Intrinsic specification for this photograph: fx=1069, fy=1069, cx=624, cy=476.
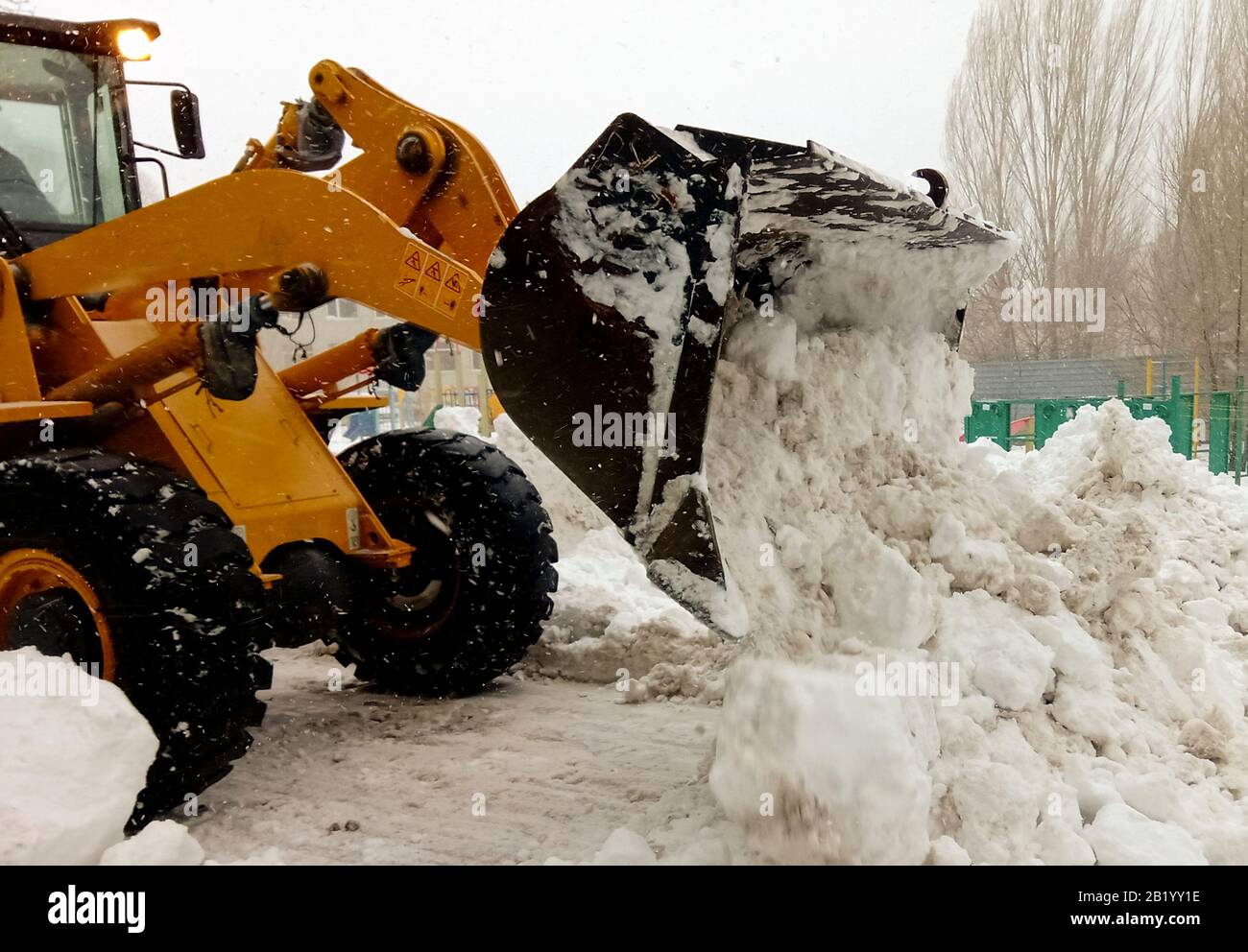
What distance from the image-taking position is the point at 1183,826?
251 centimetres

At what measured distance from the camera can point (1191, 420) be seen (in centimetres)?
1209

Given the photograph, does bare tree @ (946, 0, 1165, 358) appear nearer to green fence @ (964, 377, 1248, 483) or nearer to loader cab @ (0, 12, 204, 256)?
green fence @ (964, 377, 1248, 483)

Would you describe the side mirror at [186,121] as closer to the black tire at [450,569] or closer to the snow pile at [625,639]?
the black tire at [450,569]

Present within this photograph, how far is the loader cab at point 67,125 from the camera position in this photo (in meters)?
3.99

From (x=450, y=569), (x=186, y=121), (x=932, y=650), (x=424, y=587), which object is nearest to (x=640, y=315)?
(x=932, y=650)

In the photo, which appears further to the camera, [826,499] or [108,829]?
[826,499]

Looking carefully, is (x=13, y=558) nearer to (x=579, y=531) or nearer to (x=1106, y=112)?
(x=579, y=531)

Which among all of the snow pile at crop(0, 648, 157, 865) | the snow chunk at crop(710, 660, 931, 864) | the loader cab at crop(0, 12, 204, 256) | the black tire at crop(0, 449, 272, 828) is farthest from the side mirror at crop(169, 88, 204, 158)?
the snow chunk at crop(710, 660, 931, 864)

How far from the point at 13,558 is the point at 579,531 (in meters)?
3.83

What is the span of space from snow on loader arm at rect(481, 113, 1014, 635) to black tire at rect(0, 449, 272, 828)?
1.09 m

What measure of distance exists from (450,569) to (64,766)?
190cm

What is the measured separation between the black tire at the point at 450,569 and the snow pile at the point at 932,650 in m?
1.67
